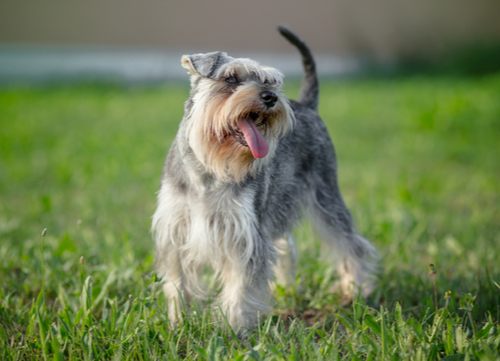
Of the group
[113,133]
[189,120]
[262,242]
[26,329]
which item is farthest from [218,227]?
[113,133]

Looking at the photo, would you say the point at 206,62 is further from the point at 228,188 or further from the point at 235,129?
the point at 228,188

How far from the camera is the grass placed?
2818 millimetres

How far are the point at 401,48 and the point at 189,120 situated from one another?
702 inches

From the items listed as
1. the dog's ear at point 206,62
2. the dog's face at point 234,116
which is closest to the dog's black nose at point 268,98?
the dog's face at point 234,116

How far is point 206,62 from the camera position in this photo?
306 centimetres

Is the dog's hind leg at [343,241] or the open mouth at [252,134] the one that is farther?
the dog's hind leg at [343,241]

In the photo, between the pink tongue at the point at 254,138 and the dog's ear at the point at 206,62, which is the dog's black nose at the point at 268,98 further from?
the dog's ear at the point at 206,62

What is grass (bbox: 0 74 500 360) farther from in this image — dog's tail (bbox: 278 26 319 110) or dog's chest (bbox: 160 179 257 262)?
dog's tail (bbox: 278 26 319 110)

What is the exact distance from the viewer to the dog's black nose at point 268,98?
2.89 m

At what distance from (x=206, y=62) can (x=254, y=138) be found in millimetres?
620

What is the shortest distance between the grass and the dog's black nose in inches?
55.4

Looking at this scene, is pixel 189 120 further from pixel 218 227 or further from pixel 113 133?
pixel 113 133

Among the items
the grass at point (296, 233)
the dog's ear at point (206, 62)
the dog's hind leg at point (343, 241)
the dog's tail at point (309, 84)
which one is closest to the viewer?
the grass at point (296, 233)

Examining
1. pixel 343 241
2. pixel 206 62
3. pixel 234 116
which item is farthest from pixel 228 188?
pixel 343 241
